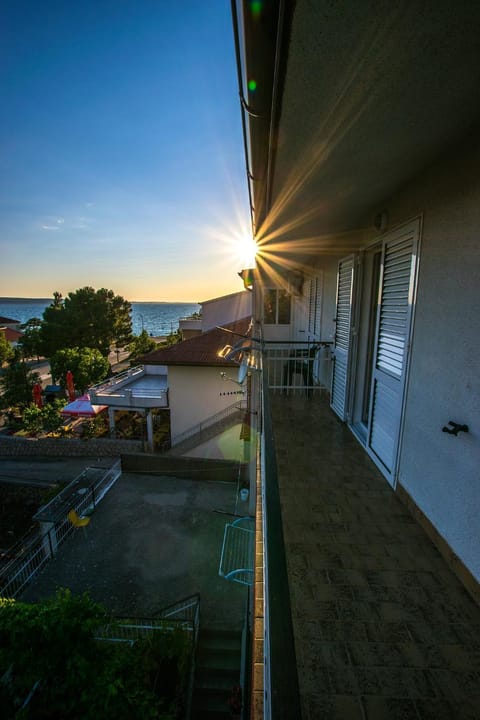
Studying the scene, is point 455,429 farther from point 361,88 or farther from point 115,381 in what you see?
point 115,381

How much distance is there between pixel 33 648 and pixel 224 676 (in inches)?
151

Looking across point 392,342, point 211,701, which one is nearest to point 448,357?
point 392,342

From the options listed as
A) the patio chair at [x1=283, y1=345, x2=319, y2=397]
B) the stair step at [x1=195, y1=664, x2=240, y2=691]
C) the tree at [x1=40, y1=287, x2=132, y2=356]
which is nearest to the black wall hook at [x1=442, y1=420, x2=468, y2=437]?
the patio chair at [x1=283, y1=345, x2=319, y2=397]

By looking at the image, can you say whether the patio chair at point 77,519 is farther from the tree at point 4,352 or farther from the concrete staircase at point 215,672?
the tree at point 4,352

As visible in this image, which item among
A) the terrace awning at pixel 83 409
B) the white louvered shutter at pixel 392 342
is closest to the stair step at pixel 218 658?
the white louvered shutter at pixel 392 342

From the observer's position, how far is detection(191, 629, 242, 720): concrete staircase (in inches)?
217

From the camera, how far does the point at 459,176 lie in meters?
2.07

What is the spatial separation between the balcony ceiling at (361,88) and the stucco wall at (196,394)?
35.5 ft

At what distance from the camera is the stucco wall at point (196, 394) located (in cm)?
1305

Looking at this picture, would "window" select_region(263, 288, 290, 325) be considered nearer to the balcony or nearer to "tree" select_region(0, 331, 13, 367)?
the balcony

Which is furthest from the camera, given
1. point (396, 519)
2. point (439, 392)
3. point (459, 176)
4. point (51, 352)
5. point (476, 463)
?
point (51, 352)

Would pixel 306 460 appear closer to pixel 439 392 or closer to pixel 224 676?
pixel 439 392

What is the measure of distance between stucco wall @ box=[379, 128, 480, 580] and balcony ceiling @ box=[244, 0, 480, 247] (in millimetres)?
303

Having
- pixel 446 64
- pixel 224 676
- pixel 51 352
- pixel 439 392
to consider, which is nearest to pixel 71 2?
pixel 446 64
